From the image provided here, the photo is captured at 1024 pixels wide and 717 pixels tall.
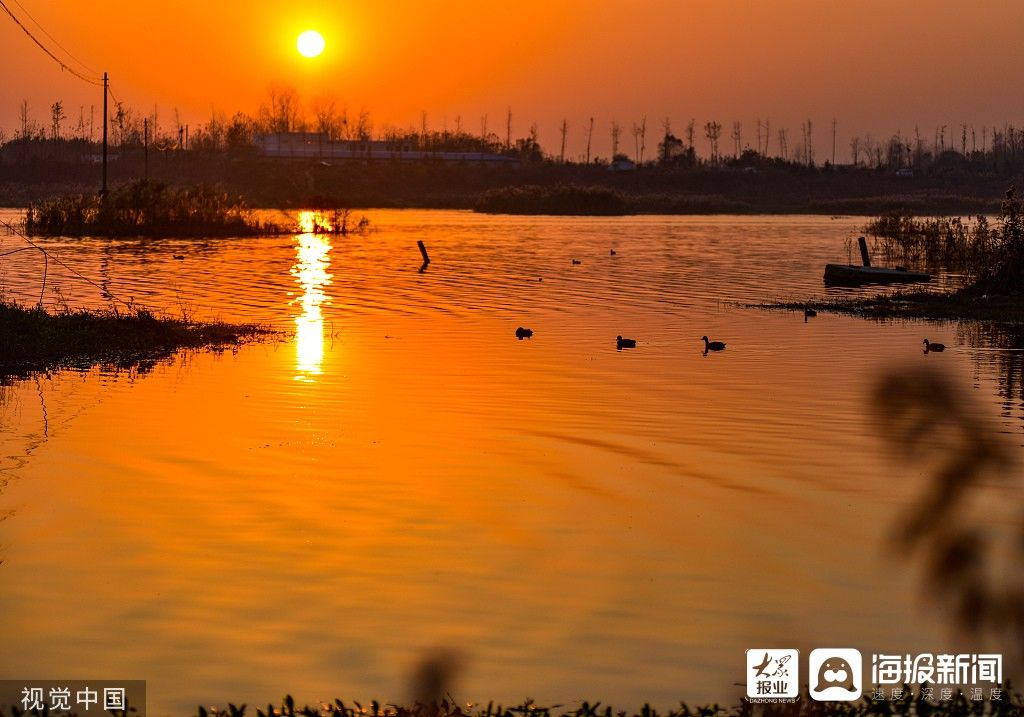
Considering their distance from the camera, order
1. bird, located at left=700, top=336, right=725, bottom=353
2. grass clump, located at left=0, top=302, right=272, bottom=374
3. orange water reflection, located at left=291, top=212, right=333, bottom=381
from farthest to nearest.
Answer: bird, located at left=700, top=336, right=725, bottom=353
orange water reflection, located at left=291, top=212, right=333, bottom=381
grass clump, located at left=0, top=302, right=272, bottom=374

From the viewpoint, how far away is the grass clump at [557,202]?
133375 millimetres

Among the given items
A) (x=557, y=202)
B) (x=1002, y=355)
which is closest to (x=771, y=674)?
(x=1002, y=355)

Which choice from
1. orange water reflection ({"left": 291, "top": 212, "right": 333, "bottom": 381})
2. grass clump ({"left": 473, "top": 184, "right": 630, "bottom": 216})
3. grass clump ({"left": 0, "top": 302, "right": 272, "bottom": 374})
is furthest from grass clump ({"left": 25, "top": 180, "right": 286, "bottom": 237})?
grass clump ({"left": 473, "top": 184, "right": 630, "bottom": 216})

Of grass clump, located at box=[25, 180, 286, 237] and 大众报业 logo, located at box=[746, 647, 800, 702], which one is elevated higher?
grass clump, located at box=[25, 180, 286, 237]

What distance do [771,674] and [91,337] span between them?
21811 millimetres

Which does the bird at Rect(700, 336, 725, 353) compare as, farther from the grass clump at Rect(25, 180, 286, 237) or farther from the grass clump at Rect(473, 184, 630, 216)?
the grass clump at Rect(473, 184, 630, 216)

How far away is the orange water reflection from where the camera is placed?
1050 inches

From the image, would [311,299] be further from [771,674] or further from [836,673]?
[771,674]

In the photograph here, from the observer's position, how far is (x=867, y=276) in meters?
45.9

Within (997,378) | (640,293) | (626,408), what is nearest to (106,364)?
(626,408)

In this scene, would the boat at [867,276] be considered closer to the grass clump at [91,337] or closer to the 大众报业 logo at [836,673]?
the grass clump at [91,337]

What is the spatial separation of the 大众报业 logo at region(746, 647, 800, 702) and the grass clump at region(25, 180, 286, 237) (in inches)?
2700

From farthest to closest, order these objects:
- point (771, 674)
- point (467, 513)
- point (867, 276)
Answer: point (867, 276), point (467, 513), point (771, 674)

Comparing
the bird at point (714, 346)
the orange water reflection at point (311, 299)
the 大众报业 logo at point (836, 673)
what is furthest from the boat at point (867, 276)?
the 大众报业 logo at point (836, 673)
